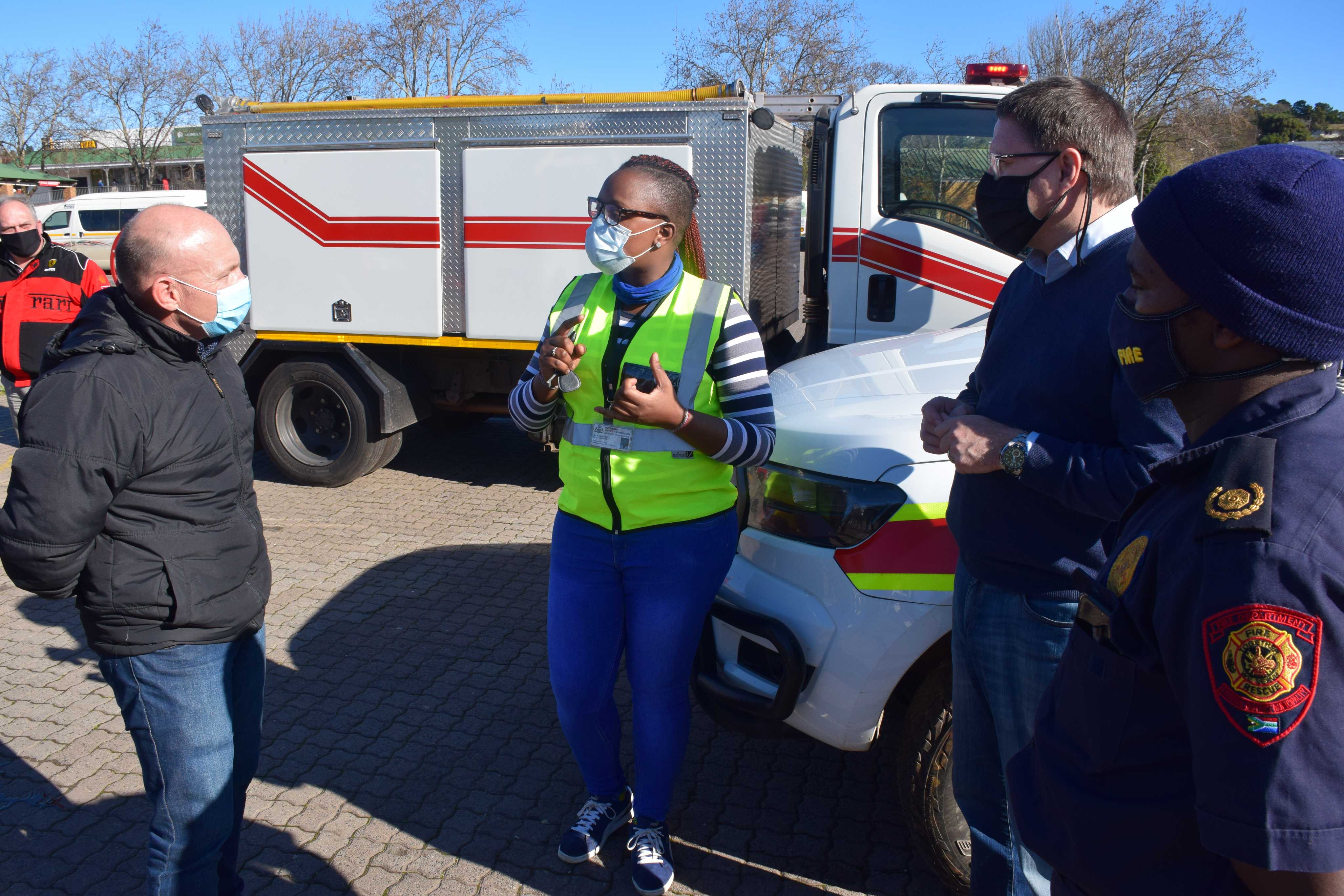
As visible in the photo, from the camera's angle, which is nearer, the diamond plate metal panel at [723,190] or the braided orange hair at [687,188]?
the braided orange hair at [687,188]

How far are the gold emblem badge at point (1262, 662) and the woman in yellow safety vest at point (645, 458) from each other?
153 centimetres

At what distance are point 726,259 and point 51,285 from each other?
3.71 metres

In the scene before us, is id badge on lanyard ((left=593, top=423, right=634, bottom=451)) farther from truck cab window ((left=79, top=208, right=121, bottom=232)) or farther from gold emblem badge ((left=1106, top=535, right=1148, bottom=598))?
truck cab window ((left=79, top=208, right=121, bottom=232))

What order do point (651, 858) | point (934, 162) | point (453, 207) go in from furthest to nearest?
1. point (453, 207)
2. point (934, 162)
3. point (651, 858)

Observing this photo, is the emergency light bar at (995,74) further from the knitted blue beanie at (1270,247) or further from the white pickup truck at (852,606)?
the knitted blue beanie at (1270,247)

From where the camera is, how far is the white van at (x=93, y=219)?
22766mm

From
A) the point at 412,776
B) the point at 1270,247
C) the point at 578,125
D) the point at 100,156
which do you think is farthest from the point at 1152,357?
the point at 100,156

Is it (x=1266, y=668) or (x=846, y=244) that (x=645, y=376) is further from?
(x=846, y=244)

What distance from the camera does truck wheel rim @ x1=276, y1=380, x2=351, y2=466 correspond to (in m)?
6.66

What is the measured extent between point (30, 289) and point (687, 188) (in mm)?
4353

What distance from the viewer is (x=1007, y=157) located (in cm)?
206

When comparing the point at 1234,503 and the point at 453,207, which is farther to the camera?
the point at 453,207

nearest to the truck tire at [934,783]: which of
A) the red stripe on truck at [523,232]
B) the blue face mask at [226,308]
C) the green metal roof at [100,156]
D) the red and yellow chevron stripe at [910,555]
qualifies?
the red and yellow chevron stripe at [910,555]

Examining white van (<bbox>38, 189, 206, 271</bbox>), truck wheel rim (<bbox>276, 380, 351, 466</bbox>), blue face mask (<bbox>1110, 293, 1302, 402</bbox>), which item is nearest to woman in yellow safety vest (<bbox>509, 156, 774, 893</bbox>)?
blue face mask (<bbox>1110, 293, 1302, 402</bbox>)
